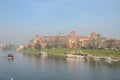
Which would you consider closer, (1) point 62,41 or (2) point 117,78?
(2) point 117,78

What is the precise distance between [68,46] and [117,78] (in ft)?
354

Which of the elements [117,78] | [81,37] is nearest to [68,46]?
[81,37]

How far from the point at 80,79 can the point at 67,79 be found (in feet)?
6.70

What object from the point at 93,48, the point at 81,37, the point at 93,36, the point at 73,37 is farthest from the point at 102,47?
the point at 81,37

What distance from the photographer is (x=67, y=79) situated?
40812 millimetres

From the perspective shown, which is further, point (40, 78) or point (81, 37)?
point (81, 37)

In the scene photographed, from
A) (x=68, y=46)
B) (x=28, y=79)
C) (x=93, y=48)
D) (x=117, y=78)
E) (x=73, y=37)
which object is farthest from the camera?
(x=73, y=37)

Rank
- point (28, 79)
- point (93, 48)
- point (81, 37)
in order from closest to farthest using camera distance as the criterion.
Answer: point (28, 79) < point (93, 48) < point (81, 37)

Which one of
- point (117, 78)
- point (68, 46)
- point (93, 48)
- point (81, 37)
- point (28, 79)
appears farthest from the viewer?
point (81, 37)

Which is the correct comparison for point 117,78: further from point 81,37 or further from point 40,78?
point 81,37

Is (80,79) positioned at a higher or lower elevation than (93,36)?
lower

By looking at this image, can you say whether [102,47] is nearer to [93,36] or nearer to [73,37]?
[93,36]

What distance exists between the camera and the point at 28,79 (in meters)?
39.6

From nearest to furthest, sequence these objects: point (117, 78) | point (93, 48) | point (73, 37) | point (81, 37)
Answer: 1. point (117, 78)
2. point (93, 48)
3. point (73, 37)
4. point (81, 37)
